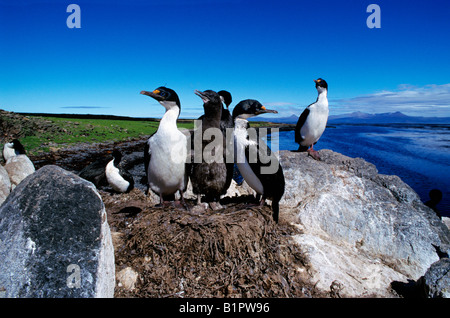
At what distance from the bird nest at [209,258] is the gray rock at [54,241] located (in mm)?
609

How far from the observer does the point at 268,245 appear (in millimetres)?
4172

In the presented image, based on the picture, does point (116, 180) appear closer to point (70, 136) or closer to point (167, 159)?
point (167, 159)

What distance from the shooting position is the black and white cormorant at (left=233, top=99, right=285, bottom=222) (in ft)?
15.5

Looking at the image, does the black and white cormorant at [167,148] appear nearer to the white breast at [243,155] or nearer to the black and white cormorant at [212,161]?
the black and white cormorant at [212,161]

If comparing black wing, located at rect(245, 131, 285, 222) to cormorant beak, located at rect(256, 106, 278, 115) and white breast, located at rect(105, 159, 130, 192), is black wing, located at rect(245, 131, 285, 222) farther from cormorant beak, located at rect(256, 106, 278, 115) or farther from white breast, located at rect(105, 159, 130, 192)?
white breast, located at rect(105, 159, 130, 192)

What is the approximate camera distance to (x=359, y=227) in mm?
5340

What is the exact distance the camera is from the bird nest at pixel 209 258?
143 inches

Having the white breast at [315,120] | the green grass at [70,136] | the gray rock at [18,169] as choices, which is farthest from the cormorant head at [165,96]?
the green grass at [70,136]

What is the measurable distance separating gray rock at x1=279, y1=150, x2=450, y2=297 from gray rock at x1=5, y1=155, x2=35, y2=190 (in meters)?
8.62
